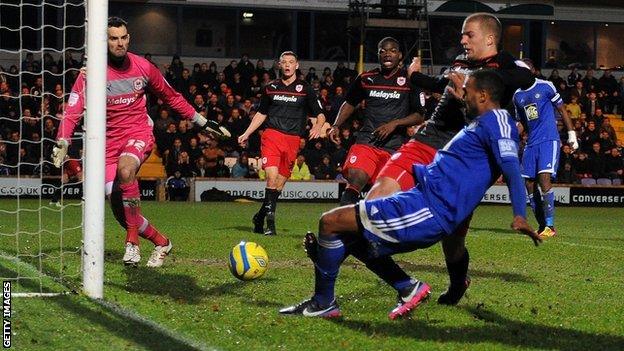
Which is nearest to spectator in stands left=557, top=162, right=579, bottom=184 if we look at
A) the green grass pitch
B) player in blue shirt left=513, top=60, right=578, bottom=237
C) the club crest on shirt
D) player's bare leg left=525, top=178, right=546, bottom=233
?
player's bare leg left=525, top=178, right=546, bottom=233

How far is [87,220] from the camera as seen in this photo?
336 inches

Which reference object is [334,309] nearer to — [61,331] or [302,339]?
[302,339]

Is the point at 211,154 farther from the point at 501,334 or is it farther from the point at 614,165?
the point at 501,334

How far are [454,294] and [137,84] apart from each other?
3945 mm

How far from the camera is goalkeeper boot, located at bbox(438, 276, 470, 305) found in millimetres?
8445

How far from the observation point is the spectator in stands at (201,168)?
27375 mm

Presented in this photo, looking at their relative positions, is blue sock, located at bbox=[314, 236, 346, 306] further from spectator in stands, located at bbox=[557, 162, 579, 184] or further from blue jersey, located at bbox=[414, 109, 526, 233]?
spectator in stands, located at bbox=[557, 162, 579, 184]

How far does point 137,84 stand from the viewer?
10.8 meters

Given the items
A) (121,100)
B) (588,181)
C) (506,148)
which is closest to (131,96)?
(121,100)

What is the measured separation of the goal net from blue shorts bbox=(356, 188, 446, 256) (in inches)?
96.5

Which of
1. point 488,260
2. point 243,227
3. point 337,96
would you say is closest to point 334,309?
point 488,260

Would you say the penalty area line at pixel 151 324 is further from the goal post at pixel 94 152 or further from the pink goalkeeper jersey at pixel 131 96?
the pink goalkeeper jersey at pixel 131 96

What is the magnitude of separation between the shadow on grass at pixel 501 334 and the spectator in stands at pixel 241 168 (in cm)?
2012

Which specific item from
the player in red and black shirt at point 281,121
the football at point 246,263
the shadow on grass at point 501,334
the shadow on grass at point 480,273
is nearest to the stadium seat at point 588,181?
the player in red and black shirt at point 281,121
